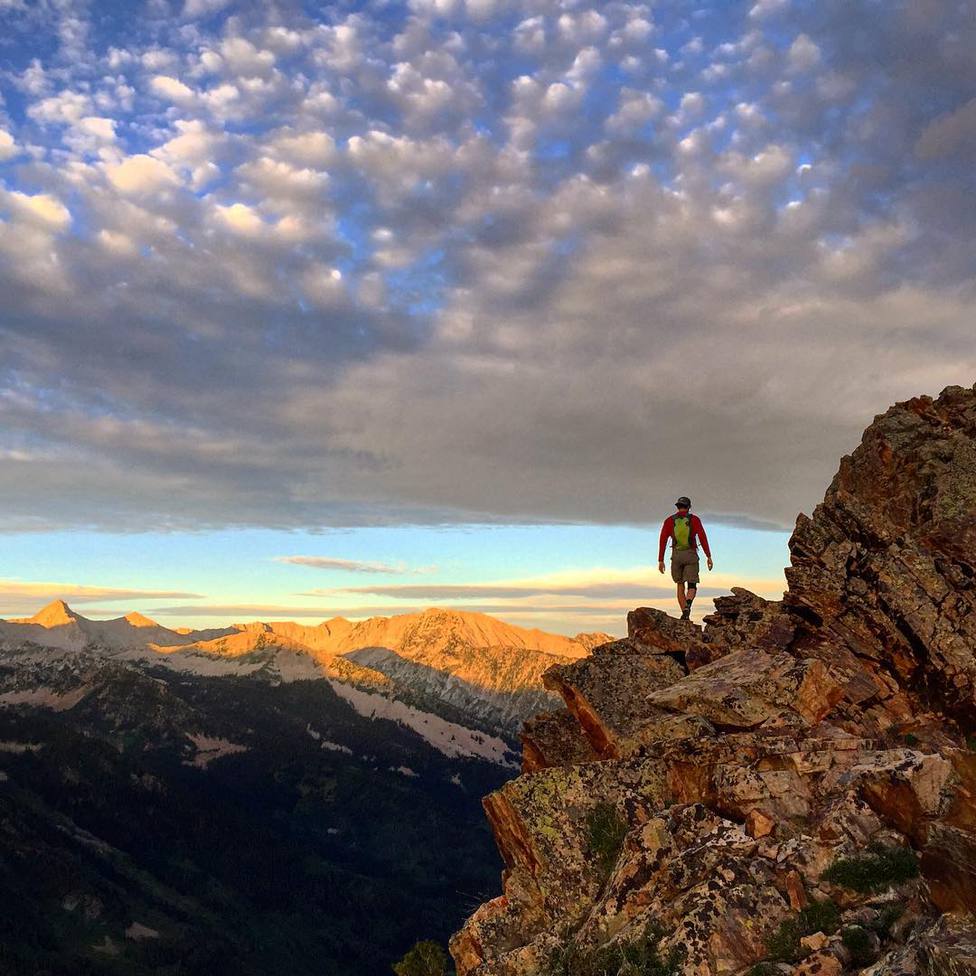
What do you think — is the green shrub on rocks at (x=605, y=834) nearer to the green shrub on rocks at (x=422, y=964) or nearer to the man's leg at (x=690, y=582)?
the man's leg at (x=690, y=582)

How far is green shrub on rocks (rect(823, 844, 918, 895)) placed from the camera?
1847 centimetres

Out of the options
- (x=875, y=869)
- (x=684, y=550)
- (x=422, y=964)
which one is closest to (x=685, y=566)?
(x=684, y=550)

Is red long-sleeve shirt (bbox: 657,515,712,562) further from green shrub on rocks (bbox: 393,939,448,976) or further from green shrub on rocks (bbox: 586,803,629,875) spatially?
green shrub on rocks (bbox: 393,939,448,976)

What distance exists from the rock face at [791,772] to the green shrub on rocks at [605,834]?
0.18 feet

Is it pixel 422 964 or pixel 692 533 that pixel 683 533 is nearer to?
pixel 692 533

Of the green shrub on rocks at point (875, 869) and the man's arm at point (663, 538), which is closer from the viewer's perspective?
the green shrub on rocks at point (875, 869)

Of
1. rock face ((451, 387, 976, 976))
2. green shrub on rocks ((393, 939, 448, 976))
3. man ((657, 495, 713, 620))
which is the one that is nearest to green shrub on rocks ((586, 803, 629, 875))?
rock face ((451, 387, 976, 976))

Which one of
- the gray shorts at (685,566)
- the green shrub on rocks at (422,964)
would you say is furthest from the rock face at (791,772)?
the green shrub on rocks at (422,964)

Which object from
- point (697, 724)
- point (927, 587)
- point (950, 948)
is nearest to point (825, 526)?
point (927, 587)

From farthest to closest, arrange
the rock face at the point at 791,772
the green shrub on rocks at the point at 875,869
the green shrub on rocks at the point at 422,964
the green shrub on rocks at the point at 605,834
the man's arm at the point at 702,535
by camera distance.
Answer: the green shrub on rocks at the point at 422,964 < the man's arm at the point at 702,535 < the green shrub on rocks at the point at 605,834 < the green shrub on rocks at the point at 875,869 < the rock face at the point at 791,772

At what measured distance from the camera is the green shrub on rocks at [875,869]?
60.6ft

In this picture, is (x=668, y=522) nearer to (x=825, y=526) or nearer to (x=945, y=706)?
(x=825, y=526)

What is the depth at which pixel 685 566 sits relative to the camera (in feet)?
132

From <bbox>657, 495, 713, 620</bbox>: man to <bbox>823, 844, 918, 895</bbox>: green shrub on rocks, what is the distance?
809 inches
